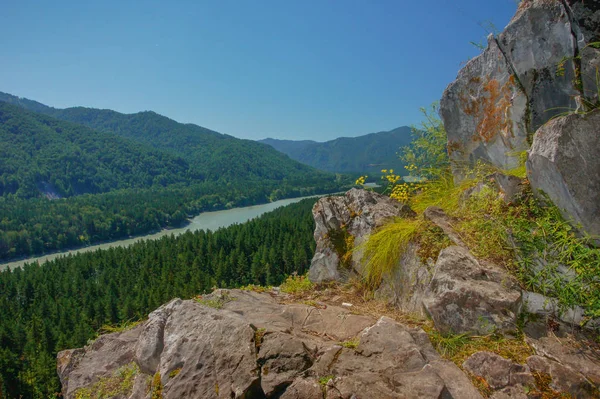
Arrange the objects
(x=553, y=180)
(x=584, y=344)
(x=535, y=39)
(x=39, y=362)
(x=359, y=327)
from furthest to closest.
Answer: (x=39, y=362) < (x=535, y=39) < (x=359, y=327) < (x=553, y=180) < (x=584, y=344)

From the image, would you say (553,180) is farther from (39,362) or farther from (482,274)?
(39,362)

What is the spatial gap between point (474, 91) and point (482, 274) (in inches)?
141

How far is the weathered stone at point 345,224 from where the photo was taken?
23.2 ft

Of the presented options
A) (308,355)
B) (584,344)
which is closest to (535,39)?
(584,344)

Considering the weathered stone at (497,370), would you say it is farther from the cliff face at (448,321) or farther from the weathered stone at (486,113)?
the weathered stone at (486,113)

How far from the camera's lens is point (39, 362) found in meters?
29.2

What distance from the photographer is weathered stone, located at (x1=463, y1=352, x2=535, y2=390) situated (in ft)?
11.6

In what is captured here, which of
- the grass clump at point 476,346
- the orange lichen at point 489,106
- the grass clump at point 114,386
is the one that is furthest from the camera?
the orange lichen at point 489,106

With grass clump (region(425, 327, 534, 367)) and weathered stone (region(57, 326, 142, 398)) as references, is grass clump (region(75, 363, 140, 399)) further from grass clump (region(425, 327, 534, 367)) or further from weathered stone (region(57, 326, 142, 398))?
grass clump (region(425, 327, 534, 367))

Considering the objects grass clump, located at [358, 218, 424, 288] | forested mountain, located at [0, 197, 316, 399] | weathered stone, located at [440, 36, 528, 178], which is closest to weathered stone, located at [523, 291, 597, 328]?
grass clump, located at [358, 218, 424, 288]

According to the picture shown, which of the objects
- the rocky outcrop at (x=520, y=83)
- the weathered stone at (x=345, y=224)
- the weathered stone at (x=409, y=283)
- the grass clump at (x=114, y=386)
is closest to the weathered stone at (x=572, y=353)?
the weathered stone at (x=409, y=283)

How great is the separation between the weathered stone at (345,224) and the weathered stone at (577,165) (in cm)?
268

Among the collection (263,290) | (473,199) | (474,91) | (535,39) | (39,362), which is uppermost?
(535,39)

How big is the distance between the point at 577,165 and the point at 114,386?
6084 mm
